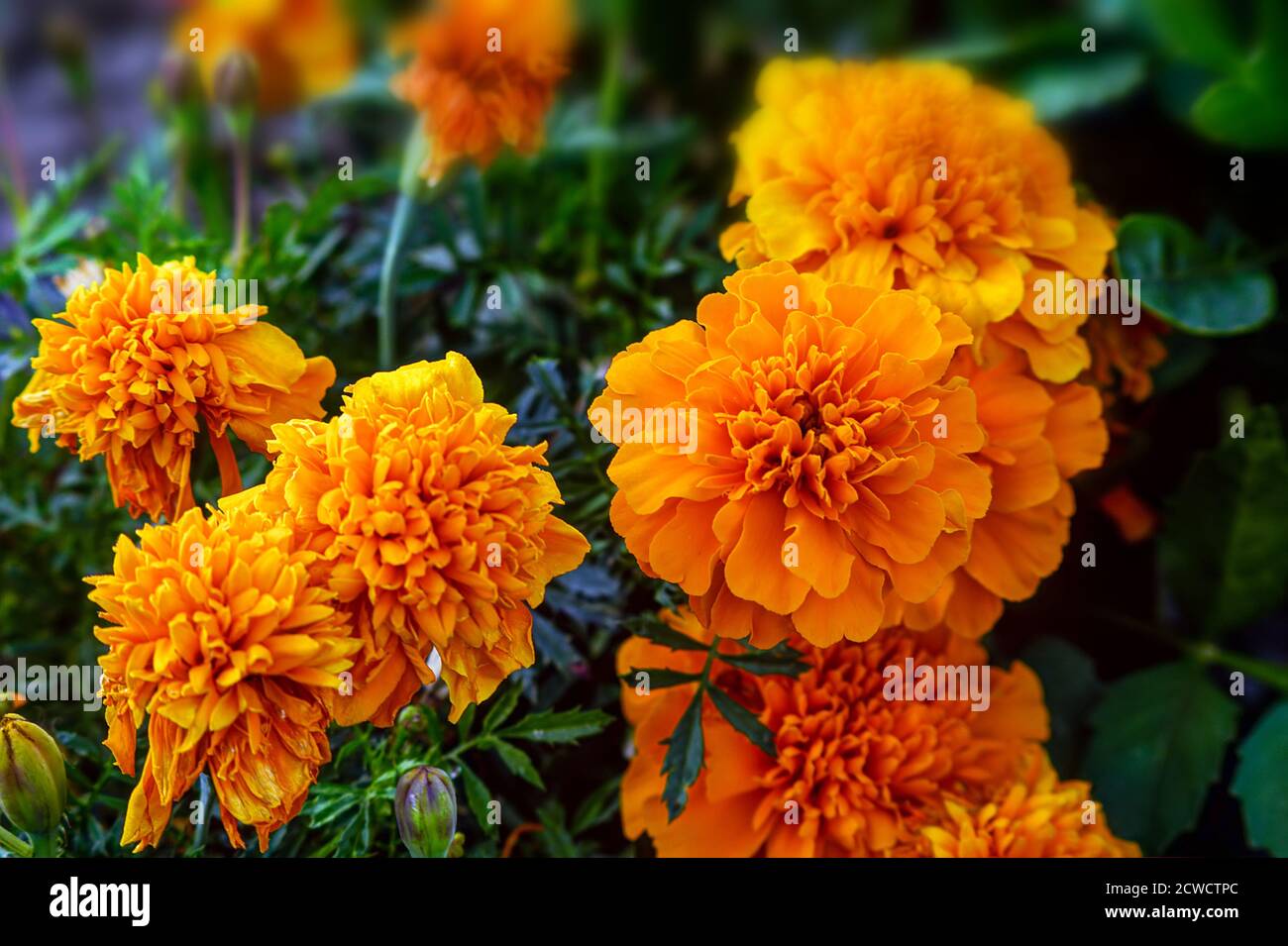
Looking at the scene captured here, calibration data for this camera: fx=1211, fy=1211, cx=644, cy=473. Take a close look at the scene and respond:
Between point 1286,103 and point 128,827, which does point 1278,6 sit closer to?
point 1286,103

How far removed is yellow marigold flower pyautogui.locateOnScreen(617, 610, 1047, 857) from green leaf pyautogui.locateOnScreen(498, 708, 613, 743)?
0.16ft

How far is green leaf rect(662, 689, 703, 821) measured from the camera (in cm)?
66

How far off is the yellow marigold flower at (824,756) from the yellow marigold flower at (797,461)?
10 cm

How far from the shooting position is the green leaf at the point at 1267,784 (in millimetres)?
802

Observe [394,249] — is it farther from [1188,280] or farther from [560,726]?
[1188,280]

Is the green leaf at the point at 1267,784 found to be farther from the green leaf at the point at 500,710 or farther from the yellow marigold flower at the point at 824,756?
the green leaf at the point at 500,710

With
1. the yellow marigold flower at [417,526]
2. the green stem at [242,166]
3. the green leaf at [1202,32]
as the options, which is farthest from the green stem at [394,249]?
the green leaf at [1202,32]

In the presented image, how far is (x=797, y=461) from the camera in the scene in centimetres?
59

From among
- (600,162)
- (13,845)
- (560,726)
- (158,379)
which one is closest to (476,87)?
(600,162)

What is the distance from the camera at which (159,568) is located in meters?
0.56

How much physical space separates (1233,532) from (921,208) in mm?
410
